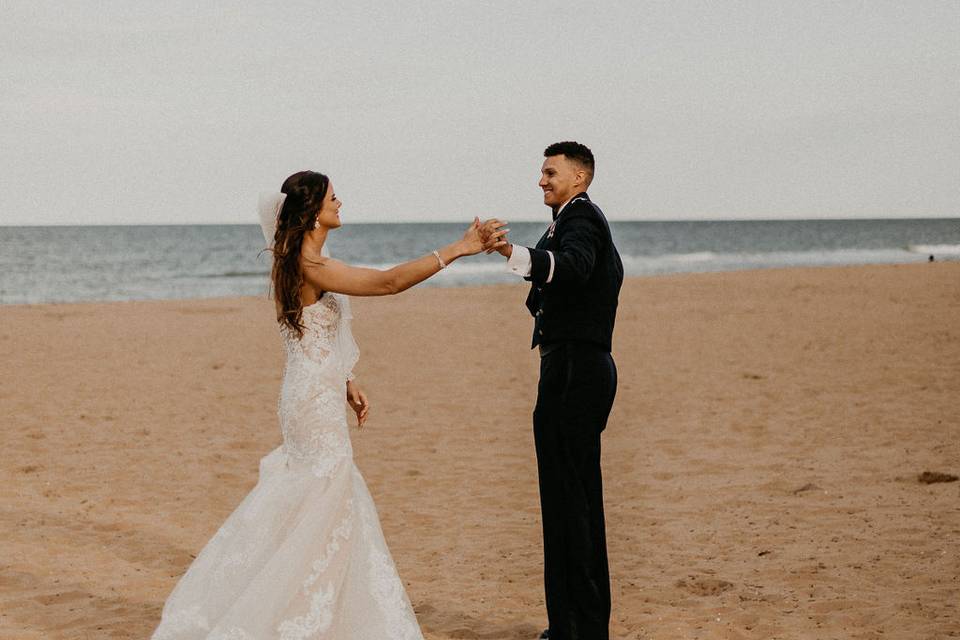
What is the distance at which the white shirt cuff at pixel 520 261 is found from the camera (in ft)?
13.8

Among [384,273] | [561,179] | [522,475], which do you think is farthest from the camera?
[522,475]

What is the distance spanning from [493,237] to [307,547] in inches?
60.9

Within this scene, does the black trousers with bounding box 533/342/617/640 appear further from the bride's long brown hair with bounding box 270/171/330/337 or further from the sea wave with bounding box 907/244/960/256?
the sea wave with bounding box 907/244/960/256

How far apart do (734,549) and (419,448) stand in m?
4.12

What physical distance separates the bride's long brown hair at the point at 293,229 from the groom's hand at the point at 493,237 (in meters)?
0.72

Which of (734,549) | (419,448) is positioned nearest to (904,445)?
(734,549)

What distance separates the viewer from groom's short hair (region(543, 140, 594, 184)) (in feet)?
15.5

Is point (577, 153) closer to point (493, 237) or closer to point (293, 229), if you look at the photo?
point (493, 237)

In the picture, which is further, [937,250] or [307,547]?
[937,250]

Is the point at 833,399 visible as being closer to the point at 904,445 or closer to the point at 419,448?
the point at 904,445

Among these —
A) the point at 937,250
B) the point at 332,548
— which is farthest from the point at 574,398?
the point at 937,250

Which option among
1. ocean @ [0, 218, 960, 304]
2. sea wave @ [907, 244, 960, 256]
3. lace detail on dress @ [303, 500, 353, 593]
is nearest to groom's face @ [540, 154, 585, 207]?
lace detail on dress @ [303, 500, 353, 593]

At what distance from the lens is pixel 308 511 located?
13.8 feet

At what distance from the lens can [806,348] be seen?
52.9 ft
